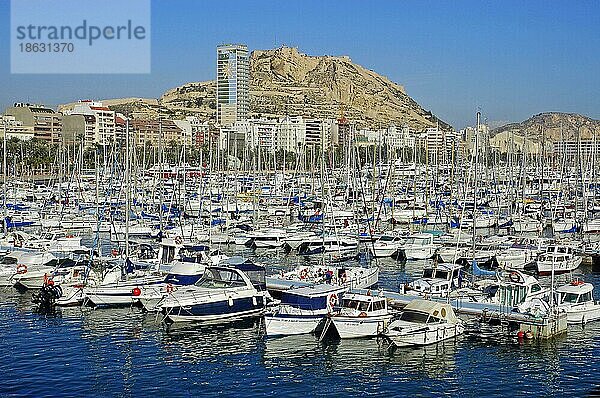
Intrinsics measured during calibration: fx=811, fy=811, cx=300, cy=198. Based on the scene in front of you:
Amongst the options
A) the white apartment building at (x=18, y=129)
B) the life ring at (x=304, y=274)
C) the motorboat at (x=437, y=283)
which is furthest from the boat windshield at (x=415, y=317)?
the white apartment building at (x=18, y=129)

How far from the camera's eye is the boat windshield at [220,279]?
2959cm

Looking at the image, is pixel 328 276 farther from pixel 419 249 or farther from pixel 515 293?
pixel 419 249

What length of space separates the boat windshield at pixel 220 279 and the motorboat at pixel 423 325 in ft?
20.8

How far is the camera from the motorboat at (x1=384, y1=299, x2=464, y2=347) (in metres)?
25.4

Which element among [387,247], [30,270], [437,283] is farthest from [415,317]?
[387,247]

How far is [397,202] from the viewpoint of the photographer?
71688 millimetres

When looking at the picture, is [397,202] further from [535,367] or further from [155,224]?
[535,367]

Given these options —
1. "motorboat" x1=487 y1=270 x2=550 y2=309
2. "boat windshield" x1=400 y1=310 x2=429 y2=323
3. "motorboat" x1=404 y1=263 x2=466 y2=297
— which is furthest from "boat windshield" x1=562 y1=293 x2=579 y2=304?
"boat windshield" x1=400 y1=310 x2=429 y2=323

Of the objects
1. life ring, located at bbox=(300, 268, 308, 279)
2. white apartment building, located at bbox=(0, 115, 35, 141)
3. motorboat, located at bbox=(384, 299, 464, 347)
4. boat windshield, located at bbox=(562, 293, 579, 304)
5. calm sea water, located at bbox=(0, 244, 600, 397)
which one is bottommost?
calm sea water, located at bbox=(0, 244, 600, 397)

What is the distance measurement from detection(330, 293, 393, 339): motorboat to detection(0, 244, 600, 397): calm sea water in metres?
0.39

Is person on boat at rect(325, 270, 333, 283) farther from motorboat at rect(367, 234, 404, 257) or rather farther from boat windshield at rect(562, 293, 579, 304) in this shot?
Result: motorboat at rect(367, 234, 404, 257)

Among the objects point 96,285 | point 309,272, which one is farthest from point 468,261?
point 96,285

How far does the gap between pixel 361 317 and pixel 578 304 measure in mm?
8059

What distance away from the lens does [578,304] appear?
28438 millimetres
